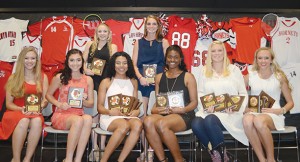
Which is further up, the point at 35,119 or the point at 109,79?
the point at 109,79

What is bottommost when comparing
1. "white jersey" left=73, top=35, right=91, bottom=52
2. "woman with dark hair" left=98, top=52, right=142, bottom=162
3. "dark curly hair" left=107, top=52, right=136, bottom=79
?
"woman with dark hair" left=98, top=52, right=142, bottom=162

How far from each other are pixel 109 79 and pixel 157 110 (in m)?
0.68

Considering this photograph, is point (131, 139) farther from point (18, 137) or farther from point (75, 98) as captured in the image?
point (18, 137)

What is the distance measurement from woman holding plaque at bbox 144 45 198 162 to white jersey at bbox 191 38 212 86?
1.74 m

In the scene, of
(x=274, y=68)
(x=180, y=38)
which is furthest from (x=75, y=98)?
(x=180, y=38)

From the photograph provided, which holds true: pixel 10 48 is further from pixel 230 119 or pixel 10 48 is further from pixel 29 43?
pixel 230 119

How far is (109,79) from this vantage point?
15.0ft

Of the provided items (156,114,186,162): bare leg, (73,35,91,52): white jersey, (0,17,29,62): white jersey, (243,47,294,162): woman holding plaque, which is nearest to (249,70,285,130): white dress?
(243,47,294,162): woman holding plaque

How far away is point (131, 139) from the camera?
4.11 meters

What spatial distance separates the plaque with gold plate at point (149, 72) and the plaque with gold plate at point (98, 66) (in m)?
0.52

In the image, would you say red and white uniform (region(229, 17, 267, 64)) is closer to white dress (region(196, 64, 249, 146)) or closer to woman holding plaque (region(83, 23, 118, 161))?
white dress (region(196, 64, 249, 146))

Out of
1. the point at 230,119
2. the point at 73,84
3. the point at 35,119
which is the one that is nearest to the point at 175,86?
the point at 230,119

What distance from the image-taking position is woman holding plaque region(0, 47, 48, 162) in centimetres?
428

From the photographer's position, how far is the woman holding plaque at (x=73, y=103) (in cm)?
420
